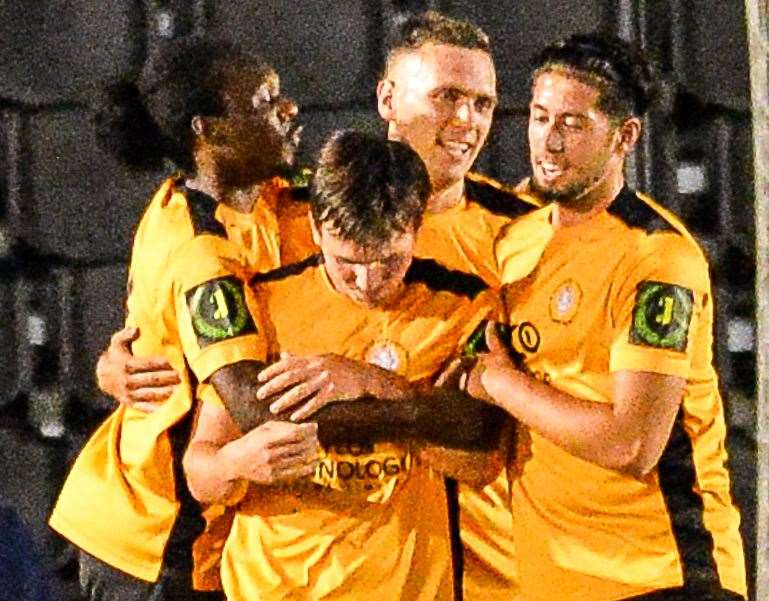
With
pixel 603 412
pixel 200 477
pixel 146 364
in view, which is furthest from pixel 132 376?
pixel 603 412

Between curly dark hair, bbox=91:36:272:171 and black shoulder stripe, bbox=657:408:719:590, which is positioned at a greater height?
curly dark hair, bbox=91:36:272:171

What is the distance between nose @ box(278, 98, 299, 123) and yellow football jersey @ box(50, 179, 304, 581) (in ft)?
0.30

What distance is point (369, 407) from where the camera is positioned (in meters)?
1.15

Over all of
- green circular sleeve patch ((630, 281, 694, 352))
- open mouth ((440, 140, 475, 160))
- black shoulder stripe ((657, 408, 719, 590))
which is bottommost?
black shoulder stripe ((657, 408, 719, 590))

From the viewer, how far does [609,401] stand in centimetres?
115

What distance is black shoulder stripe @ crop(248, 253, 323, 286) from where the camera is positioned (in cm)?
116

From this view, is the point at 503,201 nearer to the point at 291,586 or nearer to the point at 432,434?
the point at 432,434

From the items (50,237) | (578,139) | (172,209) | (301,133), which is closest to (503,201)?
(578,139)

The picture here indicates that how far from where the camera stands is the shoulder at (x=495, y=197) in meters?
1.20

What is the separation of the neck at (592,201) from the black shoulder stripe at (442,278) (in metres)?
0.10

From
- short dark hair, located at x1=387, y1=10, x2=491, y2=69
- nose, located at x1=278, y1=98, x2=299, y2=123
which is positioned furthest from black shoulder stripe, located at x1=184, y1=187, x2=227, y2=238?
short dark hair, located at x1=387, y1=10, x2=491, y2=69

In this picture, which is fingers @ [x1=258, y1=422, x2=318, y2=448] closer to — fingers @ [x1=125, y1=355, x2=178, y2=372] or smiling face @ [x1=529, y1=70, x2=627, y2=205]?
fingers @ [x1=125, y1=355, x2=178, y2=372]

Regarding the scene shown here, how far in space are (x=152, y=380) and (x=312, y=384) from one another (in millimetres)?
157

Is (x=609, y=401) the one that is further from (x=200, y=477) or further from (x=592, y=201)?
(x=200, y=477)
